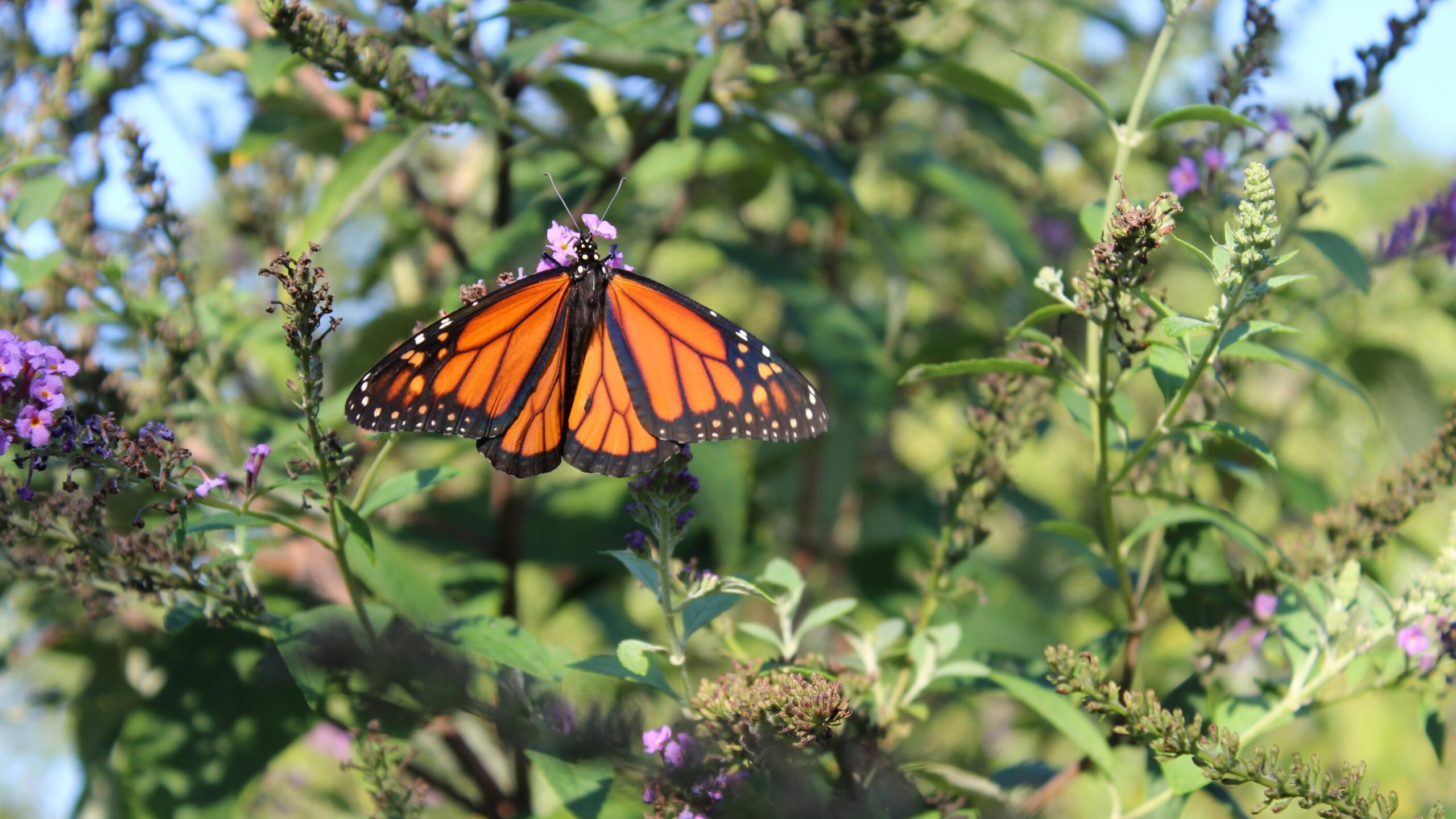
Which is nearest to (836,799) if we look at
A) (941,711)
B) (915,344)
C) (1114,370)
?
(1114,370)

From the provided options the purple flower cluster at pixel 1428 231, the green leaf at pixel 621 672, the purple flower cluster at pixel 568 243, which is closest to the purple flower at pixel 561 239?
the purple flower cluster at pixel 568 243

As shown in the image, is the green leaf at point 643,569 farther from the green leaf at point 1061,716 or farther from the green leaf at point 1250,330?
the green leaf at point 1250,330

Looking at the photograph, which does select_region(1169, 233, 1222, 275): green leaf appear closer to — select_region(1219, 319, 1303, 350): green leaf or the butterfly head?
select_region(1219, 319, 1303, 350): green leaf

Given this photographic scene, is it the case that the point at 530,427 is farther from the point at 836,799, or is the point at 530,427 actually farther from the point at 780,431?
the point at 836,799

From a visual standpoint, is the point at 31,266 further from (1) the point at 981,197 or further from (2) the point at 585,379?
(1) the point at 981,197

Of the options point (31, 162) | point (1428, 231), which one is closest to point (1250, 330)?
point (1428, 231)
